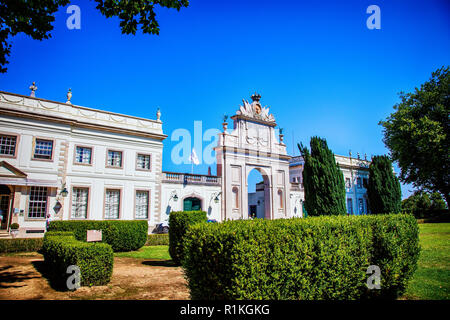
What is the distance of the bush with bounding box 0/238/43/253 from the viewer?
1377 centimetres

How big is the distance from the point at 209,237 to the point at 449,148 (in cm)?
3231

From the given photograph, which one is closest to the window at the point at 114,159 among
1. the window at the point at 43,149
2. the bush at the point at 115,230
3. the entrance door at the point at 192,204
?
the window at the point at 43,149

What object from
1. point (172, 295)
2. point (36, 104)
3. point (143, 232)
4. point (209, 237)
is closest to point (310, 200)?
point (143, 232)

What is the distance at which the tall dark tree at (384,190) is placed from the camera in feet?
81.0

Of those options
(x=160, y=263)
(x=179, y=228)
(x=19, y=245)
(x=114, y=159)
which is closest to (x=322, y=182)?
(x=179, y=228)

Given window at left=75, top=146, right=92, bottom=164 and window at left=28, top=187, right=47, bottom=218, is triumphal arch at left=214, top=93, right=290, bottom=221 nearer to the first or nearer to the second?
window at left=75, top=146, right=92, bottom=164

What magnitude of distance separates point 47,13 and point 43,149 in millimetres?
15753

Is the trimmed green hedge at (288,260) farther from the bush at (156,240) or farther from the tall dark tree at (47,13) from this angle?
the bush at (156,240)

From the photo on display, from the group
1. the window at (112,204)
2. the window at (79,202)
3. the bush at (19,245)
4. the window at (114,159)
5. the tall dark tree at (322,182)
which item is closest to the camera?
the bush at (19,245)

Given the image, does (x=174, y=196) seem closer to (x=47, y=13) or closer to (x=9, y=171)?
(x=9, y=171)

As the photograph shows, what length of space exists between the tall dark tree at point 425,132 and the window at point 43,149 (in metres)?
33.4

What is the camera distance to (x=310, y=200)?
1755 centimetres

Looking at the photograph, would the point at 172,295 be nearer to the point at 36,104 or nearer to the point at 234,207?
the point at 36,104

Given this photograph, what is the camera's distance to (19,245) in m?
14.3
